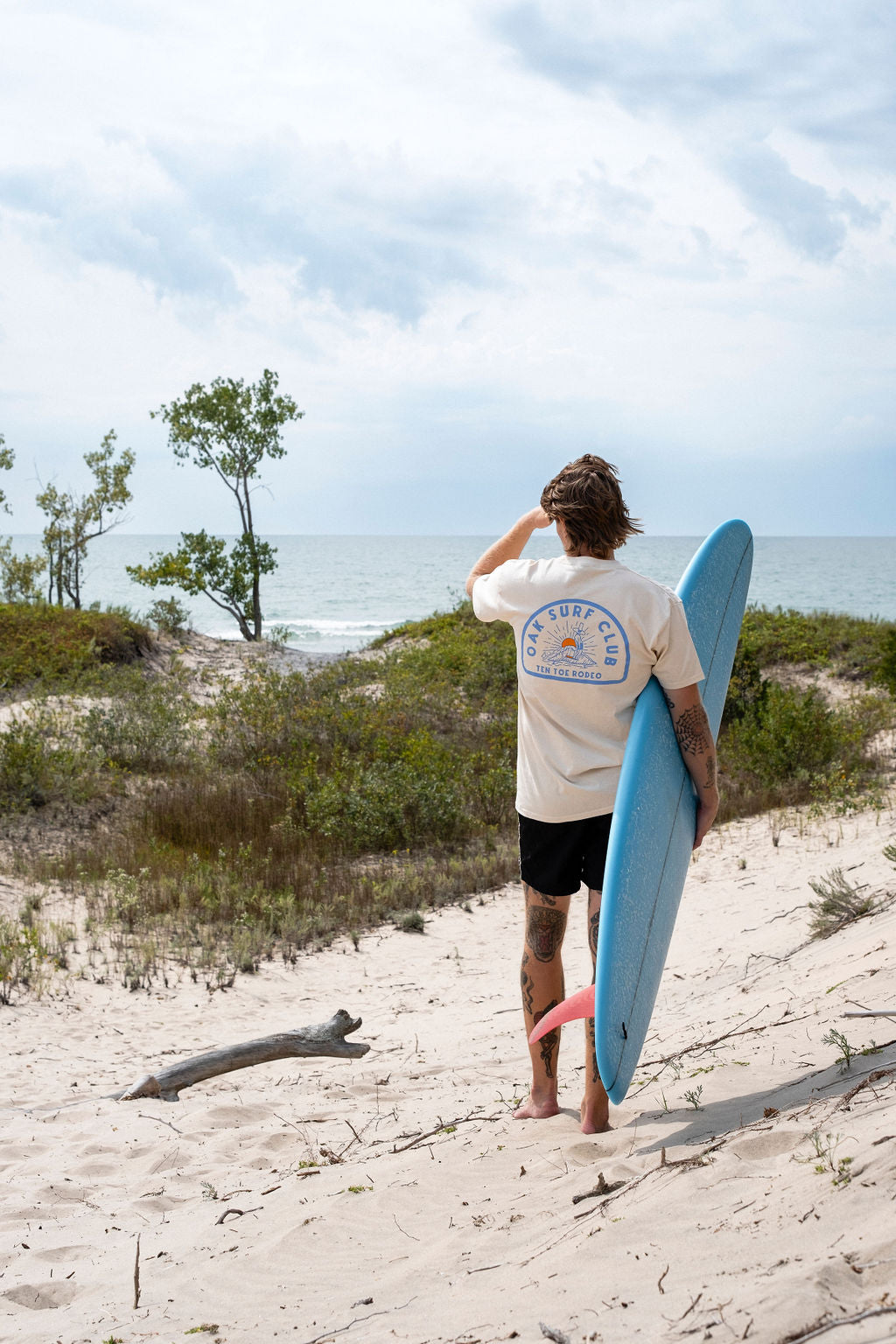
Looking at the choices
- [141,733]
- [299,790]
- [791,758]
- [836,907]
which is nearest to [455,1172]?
[836,907]

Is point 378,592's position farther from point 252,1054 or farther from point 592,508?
point 592,508

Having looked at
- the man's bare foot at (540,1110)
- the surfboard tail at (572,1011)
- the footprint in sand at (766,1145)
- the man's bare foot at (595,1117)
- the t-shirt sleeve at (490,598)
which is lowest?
the man's bare foot at (540,1110)

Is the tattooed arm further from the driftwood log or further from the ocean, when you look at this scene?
the ocean

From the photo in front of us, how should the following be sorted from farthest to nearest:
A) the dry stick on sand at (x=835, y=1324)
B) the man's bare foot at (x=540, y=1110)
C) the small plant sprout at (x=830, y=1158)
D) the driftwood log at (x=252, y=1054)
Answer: the driftwood log at (x=252, y=1054), the man's bare foot at (x=540, y=1110), the small plant sprout at (x=830, y=1158), the dry stick on sand at (x=835, y=1324)

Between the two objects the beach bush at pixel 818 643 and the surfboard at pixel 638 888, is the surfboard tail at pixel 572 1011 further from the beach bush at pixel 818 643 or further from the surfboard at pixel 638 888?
the beach bush at pixel 818 643

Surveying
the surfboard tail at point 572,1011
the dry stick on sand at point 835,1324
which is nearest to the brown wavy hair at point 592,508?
the surfboard tail at point 572,1011

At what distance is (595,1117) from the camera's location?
3090 mm

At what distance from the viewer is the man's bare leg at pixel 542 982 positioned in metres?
3.16

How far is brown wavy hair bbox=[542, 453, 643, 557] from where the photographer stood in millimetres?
2873

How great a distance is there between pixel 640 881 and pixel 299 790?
6.58 meters

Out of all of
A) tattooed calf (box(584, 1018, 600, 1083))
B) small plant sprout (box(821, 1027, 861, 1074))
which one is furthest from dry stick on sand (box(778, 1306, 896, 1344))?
tattooed calf (box(584, 1018, 600, 1083))

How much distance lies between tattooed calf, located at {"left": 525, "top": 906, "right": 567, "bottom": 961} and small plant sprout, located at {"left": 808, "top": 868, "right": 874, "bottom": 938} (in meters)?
2.69

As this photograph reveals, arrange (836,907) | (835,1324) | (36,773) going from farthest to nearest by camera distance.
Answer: (36,773) < (836,907) < (835,1324)

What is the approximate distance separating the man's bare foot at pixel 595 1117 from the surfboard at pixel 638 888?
0.26 metres
